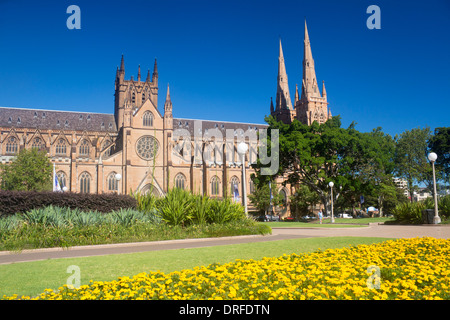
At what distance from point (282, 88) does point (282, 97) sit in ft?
7.85

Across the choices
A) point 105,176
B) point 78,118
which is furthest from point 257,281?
point 78,118

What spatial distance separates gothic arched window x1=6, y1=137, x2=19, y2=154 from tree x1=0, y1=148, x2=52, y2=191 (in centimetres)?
1320

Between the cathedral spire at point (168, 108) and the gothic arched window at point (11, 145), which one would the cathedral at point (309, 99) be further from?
the gothic arched window at point (11, 145)

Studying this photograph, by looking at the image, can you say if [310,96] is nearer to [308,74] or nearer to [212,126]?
[308,74]

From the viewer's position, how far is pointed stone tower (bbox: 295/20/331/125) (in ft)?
260

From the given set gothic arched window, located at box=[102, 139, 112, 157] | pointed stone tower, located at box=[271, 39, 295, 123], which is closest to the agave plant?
gothic arched window, located at box=[102, 139, 112, 157]

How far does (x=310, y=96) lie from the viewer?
261ft

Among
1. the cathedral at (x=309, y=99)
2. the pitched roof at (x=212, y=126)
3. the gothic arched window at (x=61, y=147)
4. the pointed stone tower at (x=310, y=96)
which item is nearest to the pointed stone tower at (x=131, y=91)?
the pitched roof at (x=212, y=126)

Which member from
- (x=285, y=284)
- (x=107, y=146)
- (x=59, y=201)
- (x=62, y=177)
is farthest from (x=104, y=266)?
(x=107, y=146)

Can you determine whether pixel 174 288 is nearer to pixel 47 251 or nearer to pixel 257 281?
pixel 257 281

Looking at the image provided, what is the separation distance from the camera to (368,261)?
24.4 ft

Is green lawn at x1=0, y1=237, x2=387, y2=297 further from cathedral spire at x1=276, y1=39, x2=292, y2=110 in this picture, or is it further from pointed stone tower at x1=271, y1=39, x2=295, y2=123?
cathedral spire at x1=276, y1=39, x2=292, y2=110

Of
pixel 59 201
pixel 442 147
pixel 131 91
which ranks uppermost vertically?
pixel 131 91
